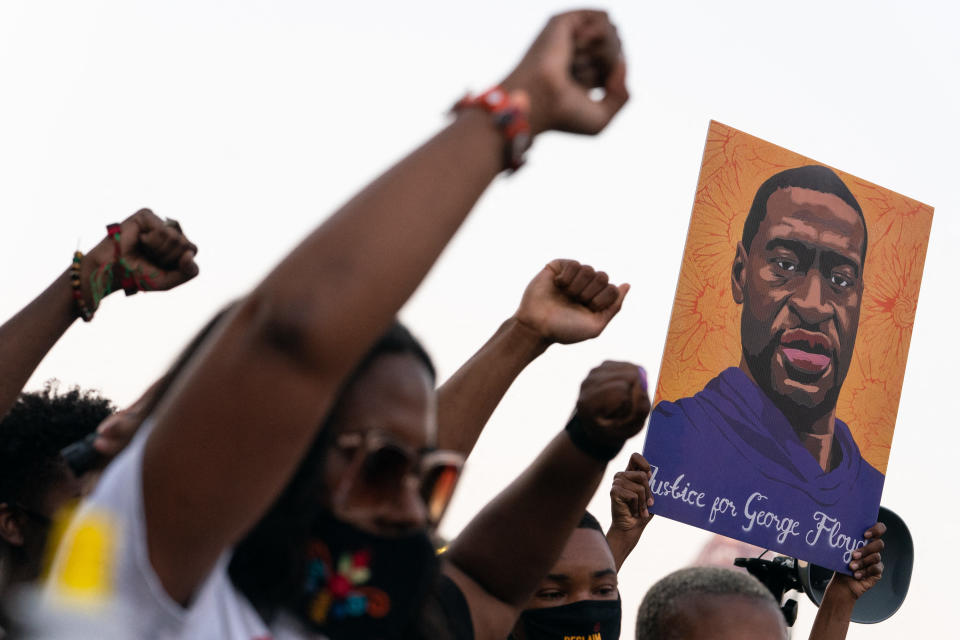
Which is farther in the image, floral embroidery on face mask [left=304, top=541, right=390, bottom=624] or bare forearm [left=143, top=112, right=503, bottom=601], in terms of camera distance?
floral embroidery on face mask [left=304, top=541, right=390, bottom=624]

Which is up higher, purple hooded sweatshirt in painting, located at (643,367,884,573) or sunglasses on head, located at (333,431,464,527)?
purple hooded sweatshirt in painting, located at (643,367,884,573)

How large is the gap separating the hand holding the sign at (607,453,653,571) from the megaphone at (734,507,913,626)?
650 mm

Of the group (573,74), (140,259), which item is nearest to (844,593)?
(140,259)

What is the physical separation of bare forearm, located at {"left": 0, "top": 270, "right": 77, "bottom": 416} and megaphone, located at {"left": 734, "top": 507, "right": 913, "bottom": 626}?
2675mm

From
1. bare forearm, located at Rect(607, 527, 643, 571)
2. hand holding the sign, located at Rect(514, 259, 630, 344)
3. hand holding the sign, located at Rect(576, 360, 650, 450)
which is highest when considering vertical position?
bare forearm, located at Rect(607, 527, 643, 571)

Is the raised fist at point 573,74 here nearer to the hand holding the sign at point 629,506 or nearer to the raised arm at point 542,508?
the raised arm at point 542,508

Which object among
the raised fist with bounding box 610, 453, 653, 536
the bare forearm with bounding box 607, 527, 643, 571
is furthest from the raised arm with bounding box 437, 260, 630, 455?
the bare forearm with bounding box 607, 527, 643, 571

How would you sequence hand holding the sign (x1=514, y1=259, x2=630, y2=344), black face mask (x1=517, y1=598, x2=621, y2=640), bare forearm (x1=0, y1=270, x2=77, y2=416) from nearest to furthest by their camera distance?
hand holding the sign (x1=514, y1=259, x2=630, y2=344), bare forearm (x1=0, y1=270, x2=77, y2=416), black face mask (x1=517, y1=598, x2=621, y2=640)

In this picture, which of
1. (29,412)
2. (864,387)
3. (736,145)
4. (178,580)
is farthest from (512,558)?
(864,387)

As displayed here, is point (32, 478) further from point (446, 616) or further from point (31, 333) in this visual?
point (446, 616)

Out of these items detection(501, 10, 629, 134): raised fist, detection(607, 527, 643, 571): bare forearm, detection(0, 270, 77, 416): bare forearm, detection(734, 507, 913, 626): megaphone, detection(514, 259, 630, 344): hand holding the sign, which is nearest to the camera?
detection(501, 10, 629, 134): raised fist

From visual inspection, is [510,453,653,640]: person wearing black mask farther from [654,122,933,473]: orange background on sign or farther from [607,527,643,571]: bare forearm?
[654,122,933,473]: orange background on sign

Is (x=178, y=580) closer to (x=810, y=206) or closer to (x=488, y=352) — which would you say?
(x=488, y=352)

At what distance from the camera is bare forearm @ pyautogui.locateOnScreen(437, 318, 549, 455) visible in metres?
2.28
